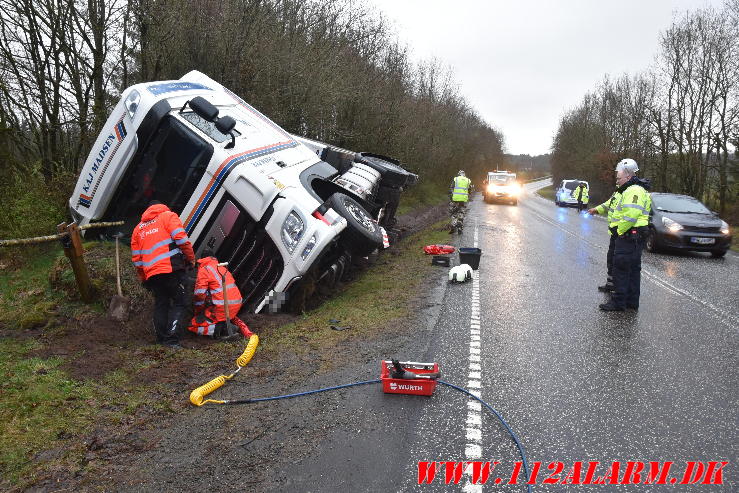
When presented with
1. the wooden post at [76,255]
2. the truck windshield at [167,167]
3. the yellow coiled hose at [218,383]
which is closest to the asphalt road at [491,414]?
the yellow coiled hose at [218,383]

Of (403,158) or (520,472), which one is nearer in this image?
(520,472)

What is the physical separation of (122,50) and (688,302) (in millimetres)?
11381

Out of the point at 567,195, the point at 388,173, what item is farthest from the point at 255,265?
the point at 567,195

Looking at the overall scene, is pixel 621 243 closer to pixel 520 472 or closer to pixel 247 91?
pixel 520 472

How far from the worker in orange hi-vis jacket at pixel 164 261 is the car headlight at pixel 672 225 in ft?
34.1

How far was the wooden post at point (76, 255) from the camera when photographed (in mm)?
5867

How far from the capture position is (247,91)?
12500mm

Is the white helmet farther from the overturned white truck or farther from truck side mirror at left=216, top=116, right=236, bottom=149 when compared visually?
truck side mirror at left=216, top=116, right=236, bottom=149

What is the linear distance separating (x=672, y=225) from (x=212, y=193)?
33.2 feet

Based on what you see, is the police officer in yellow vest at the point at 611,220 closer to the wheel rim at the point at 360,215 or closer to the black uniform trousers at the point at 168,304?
the wheel rim at the point at 360,215

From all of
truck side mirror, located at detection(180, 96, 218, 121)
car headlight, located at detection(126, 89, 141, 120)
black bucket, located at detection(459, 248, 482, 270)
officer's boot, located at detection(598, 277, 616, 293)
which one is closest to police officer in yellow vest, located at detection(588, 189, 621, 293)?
officer's boot, located at detection(598, 277, 616, 293)

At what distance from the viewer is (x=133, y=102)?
5.86 metres

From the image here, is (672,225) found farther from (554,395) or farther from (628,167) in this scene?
(554,395)

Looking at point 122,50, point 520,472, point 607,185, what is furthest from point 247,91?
point 607,185
